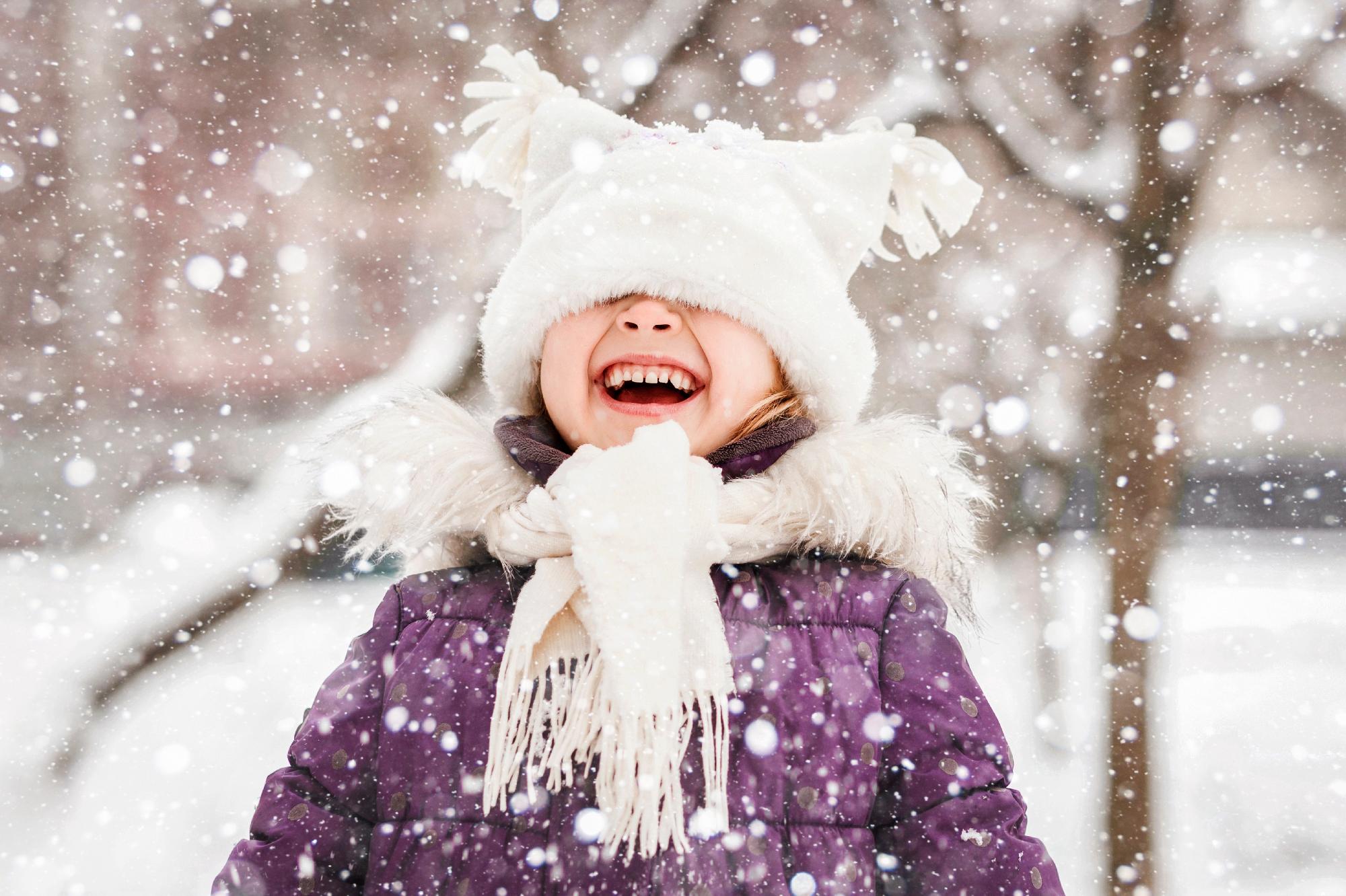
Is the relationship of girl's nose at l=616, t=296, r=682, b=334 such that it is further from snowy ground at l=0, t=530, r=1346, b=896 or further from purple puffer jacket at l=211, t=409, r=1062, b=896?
snowy ground at l=0, t=530, r=1346, b=896

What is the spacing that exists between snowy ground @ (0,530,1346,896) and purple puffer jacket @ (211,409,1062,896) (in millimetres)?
1418

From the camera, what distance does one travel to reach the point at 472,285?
7.44ft

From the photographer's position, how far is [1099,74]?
2.18 metres

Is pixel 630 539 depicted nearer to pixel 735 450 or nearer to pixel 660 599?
pixel 660 599

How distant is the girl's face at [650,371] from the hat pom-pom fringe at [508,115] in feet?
1.71

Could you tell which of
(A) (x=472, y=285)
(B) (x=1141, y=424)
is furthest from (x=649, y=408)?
(B) (x=1141, y=424)

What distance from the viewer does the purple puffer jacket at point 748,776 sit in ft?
3.06

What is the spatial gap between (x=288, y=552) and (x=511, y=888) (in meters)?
1.64

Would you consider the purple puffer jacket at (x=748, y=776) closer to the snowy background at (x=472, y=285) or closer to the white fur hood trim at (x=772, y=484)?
the white fur hood trim at (x=772, y=484)

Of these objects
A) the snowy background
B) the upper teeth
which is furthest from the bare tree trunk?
the upper teeth

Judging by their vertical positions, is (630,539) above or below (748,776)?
above

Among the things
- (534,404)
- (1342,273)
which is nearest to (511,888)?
(534,404)

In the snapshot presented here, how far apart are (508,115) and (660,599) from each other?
108cm

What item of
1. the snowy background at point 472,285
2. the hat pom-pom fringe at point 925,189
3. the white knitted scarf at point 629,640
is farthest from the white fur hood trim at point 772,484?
the snowy background at point 472,285
